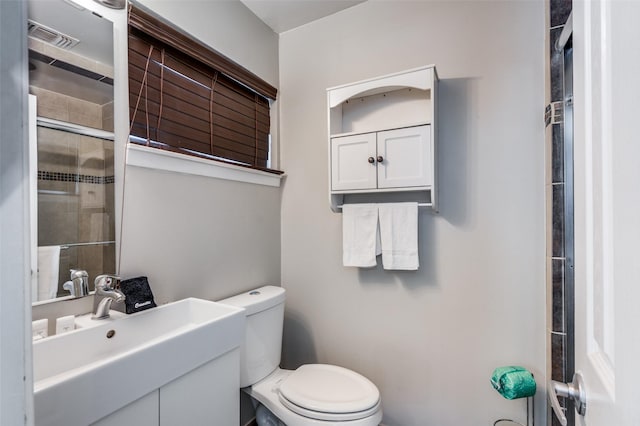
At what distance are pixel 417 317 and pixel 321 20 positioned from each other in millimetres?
1808

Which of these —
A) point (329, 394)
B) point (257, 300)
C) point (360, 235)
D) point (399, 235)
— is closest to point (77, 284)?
point (257, 300)

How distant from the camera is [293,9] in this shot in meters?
1.82

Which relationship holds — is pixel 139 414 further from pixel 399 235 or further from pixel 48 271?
pixel 399 235

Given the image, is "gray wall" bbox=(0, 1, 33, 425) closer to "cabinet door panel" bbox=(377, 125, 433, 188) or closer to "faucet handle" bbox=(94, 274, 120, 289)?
"faucet handle" bbox=(94, 274, 120, 289)

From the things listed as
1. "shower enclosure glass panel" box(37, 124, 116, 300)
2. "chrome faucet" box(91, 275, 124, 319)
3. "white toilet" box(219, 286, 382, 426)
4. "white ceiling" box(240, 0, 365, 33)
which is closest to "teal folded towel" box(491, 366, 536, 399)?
"white toilet" box(219, 286, 382, 426)

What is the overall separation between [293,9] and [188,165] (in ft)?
3.69

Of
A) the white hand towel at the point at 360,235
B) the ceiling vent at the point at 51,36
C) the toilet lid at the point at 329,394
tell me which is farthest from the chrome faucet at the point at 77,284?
the white hand towel at the point at 360,235

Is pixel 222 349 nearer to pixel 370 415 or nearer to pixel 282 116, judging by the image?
pixel 370 415

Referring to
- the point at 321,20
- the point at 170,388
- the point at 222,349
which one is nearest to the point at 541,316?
the point at 222,349

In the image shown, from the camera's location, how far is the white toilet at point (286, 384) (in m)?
1.27

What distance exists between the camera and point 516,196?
1446mm

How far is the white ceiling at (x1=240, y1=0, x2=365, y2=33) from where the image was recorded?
177cm

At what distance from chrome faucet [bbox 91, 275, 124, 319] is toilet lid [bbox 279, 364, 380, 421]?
800 millimetres

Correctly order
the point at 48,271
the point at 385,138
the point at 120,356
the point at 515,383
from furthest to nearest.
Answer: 1. the point at 385,138
2. the point at 515,383
3. the point at 48,271
4. the point at 120,356
